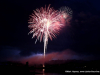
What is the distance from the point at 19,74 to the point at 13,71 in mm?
3369

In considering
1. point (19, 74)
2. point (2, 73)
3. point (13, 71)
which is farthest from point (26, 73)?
point (2, 73)

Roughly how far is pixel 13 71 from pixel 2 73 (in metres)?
5.77

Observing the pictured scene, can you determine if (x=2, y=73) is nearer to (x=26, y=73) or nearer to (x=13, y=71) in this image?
(x=13, y=71)

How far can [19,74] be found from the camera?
4600 cm

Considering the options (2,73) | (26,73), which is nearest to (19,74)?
(26,73)

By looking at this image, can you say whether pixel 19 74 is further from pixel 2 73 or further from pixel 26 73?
pixel 2 73

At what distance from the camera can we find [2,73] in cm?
4166

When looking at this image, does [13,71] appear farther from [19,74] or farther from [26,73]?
[26,73]

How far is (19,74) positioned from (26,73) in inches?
129

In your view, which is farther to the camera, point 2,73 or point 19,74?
point 19,74

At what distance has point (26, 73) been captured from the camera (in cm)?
4656

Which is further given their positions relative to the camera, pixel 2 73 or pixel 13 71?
pixel 13 71

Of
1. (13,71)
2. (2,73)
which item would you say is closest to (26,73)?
(13,71)

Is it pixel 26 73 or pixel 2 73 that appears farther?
pixel 26 73
